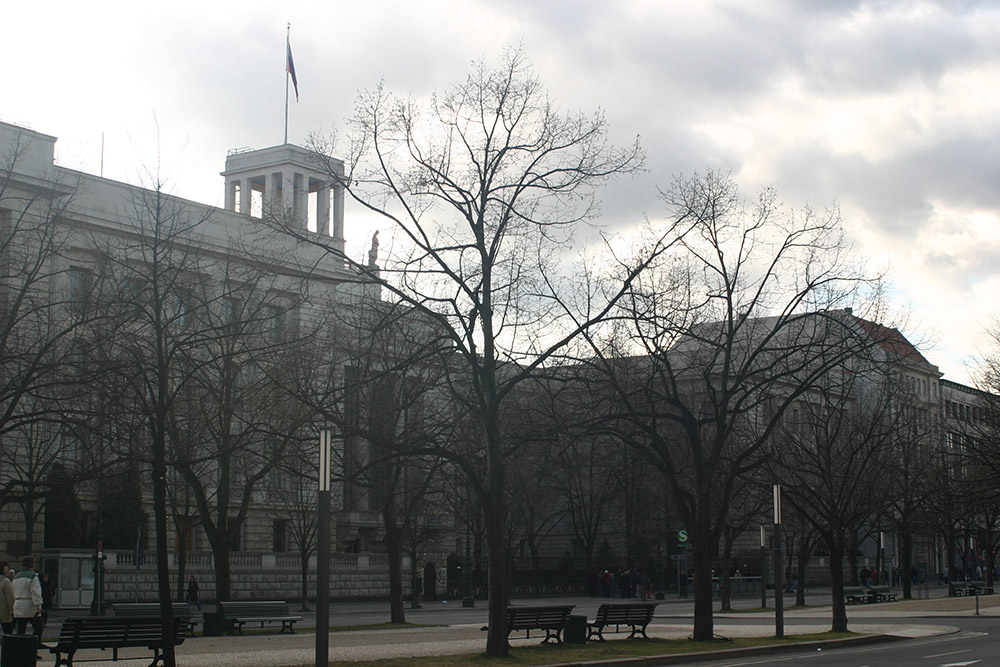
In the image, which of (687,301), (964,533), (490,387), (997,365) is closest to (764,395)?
(687,301)

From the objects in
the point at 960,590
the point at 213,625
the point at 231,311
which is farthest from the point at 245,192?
the point at 213,625

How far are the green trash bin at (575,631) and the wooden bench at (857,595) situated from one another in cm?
3678

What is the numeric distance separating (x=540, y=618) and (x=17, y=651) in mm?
13824

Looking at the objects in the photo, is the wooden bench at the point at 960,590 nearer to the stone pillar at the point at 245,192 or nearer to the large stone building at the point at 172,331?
the large stone building at the point at 172,331

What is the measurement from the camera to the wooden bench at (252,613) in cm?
3288

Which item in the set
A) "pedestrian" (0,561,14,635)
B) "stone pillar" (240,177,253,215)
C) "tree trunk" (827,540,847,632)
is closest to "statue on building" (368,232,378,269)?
"pedestrian" (0,561,14,635)

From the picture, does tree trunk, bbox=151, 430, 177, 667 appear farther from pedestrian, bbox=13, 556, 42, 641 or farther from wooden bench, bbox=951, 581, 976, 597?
wooden bench, bbox=951, 581, 976, 597

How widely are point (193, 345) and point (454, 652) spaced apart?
9.02 metres

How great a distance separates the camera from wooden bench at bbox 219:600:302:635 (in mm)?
32875

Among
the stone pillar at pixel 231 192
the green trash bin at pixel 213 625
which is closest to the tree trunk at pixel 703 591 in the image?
the green trash bin at pixel 213 625

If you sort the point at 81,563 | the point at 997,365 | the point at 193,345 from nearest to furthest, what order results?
the point at 193,345
the point at 997,365
the point at 81,563

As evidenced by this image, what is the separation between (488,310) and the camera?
23531 mm

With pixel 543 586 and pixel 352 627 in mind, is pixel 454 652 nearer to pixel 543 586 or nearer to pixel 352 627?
pixel 352 627

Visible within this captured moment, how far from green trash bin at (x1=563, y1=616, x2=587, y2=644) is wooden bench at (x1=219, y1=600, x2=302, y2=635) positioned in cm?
972
